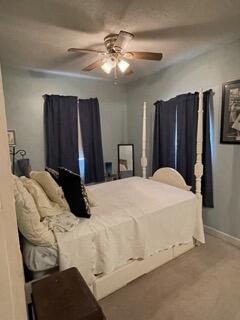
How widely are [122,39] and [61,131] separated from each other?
2150mm

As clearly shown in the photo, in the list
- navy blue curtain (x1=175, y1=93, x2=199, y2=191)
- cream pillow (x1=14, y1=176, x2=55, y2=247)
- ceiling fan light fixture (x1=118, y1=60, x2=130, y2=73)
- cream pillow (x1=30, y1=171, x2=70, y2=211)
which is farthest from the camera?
navy blue curtain (x1=175, y1=93, x2=199, y2=191)

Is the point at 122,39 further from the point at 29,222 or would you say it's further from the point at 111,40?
the point at 29,222

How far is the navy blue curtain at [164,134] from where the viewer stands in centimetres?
335

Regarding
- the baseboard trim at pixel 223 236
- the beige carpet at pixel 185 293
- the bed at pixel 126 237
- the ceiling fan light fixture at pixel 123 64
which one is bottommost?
→ the beige carpet at pixel 185 293

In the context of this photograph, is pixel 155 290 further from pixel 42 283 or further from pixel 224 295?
pixel 42 283

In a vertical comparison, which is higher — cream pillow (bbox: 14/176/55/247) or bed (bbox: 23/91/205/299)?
cream pillow (bbox: 14/176/55/247)

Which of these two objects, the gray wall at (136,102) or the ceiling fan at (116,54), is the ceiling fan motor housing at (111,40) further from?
the gray wall at (136,102)

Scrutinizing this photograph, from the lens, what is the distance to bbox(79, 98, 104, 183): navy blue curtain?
13.0 feet

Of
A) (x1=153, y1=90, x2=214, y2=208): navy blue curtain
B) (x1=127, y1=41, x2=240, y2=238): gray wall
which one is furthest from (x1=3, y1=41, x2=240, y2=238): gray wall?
(x1=153, y1=90, x2=214, y2=208): navy blue curtain

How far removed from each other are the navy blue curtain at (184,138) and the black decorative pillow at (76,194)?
1.82 meters

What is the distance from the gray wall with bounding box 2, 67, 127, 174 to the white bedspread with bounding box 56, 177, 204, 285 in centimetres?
160

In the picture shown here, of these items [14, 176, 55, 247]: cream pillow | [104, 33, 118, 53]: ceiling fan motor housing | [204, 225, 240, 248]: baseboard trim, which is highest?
[104, 33, 118, 53]: ceiling fan motor housing

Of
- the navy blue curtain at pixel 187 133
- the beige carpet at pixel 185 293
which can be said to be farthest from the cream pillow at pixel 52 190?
the navy blue curtain at pixel 187 133

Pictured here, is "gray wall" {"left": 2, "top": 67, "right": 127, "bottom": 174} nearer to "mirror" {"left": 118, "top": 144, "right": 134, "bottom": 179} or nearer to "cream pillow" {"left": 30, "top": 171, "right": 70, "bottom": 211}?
"mirror" {"left": 118, "top": 144, "right": 134, "bottom": 179}
